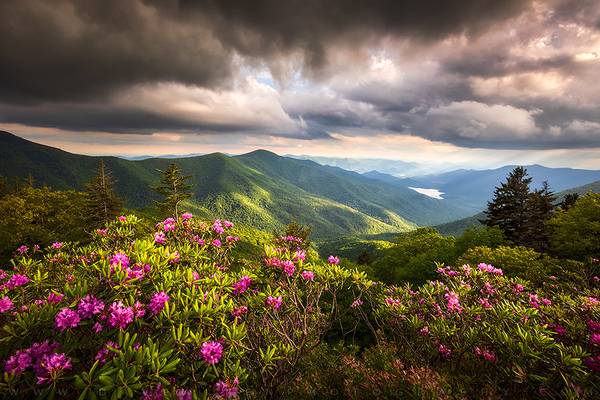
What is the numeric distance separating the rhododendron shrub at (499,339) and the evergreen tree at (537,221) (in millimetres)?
35010

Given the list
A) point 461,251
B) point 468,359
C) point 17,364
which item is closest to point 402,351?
point 468,359

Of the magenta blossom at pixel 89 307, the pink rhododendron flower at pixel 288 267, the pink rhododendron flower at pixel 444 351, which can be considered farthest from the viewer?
the pink rhododendron flower at pixel 444 351

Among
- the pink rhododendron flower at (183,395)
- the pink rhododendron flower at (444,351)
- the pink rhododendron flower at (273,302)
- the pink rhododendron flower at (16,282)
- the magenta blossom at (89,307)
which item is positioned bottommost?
the pink rhododendron flower at (444,351)

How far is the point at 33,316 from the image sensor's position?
13.4 ft

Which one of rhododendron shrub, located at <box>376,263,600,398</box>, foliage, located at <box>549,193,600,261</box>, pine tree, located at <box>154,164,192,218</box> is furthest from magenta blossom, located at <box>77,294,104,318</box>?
pine tree, located at <box>154,164,192,218</box>

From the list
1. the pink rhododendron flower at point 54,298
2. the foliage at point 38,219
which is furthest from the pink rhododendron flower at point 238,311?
the foliage at point 38,219

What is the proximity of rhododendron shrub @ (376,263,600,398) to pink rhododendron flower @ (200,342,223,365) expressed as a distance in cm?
522

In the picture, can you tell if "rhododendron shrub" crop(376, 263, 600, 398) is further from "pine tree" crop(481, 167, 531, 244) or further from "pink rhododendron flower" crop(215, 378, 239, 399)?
"pine tree" crop(481, 167, 531, 244)

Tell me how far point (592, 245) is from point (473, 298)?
2699 cm

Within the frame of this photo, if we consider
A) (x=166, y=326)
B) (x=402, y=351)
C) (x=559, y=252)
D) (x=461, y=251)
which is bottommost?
(x=461, y=251)

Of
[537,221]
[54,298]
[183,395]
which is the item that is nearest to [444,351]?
[183,395]

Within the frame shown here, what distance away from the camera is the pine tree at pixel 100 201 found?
150ft

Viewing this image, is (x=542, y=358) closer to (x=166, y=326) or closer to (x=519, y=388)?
(x=519, y=388)

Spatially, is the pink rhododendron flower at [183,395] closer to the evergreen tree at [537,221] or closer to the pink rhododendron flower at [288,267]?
the pink rhododendron flower at [288,267]
